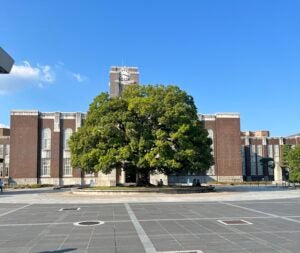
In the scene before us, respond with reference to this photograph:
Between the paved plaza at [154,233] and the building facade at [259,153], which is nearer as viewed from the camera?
the paved plaza at [154,233]

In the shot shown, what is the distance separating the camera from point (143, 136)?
116 feet

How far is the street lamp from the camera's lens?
12.8 feet

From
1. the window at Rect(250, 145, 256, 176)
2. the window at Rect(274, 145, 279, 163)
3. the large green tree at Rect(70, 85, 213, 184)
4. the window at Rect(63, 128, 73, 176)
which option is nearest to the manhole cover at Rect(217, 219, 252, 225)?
the large green tree at Rect(70, 85, 213, 184)

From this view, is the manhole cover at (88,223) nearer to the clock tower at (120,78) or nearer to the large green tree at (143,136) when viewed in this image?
the large green tree at (143,136)

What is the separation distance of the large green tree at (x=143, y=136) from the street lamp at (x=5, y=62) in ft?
97.7

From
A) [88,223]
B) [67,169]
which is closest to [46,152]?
[67,169]

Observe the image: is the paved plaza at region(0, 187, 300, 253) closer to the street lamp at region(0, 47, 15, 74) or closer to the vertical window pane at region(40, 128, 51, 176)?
the street lamp at region(0, 47, 15, 74)

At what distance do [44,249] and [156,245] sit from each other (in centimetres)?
280

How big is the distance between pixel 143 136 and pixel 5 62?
3153 cm

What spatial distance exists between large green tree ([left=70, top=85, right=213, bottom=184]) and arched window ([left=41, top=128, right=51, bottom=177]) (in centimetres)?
3234

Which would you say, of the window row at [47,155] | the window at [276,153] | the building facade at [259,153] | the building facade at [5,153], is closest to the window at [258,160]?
the building facade at [259,153]

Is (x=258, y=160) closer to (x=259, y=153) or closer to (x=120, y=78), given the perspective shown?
(x=259, y=153)

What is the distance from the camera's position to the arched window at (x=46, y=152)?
69000 mm

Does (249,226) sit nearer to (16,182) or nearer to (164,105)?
(164,105)
